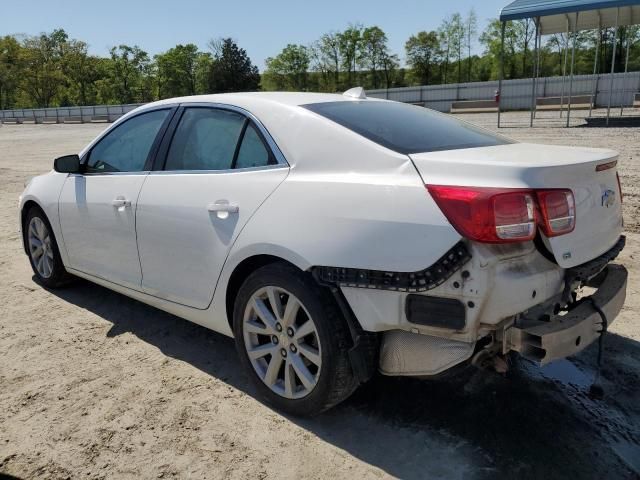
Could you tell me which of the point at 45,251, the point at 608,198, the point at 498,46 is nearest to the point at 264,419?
the point at 608,198

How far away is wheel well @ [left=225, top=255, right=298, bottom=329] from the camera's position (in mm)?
2809

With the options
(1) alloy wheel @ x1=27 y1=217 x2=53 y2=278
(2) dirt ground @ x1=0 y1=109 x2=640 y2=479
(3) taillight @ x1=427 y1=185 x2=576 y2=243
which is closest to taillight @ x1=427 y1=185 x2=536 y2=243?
(3) taillight @ x1=427 y1=185 x2=576 y2=243

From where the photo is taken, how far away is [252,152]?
302cm

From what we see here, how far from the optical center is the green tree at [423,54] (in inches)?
2458

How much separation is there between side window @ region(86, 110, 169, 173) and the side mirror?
0.09 meters

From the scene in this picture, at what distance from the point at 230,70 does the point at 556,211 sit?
77.8 meters

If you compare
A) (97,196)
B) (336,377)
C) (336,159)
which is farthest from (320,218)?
(97,196)

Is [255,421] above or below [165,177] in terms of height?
below

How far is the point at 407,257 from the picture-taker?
227cm

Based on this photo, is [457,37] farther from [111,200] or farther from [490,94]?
[111,200]

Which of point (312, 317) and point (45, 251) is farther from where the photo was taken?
Answer: point (45, 251)

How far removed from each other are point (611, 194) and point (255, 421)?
217 centimetres

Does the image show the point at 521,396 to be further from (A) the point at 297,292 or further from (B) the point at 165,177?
(B) the point at 165,177

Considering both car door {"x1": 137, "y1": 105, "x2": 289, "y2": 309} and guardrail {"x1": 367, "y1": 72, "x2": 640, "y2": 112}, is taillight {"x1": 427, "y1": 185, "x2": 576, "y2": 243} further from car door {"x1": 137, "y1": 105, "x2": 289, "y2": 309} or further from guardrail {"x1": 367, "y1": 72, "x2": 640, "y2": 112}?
guardrail {"x1": 367, "y1": 72, "x2": 640, "y2": 112}
